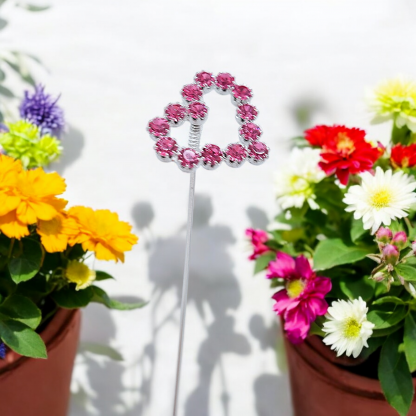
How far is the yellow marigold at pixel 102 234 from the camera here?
24.6 inches

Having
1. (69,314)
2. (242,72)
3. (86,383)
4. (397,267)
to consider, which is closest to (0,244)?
(69,314)

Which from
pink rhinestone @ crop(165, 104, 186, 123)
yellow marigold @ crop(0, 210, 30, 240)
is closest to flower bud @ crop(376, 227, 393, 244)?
pink rhinestone @ crop(165, 104, 186, 123)

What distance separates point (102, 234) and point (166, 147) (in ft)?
0.39

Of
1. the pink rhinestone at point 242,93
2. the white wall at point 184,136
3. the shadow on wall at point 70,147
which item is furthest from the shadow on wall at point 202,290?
the pink rhinestone at point 242,93

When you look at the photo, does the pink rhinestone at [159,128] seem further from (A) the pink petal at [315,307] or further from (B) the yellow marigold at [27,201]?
(A) the pink petal at [315,307]

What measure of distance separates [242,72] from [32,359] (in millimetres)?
555

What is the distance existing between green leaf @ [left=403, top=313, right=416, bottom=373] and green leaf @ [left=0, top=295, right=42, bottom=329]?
36 cm

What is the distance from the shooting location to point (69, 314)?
0.71m

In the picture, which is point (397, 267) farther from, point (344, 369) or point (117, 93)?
point (117, 93)

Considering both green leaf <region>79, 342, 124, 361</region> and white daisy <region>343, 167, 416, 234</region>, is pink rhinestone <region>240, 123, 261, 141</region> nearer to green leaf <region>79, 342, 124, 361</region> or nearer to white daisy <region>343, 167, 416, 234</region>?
white daisy <region>343, 167, 416, 234</region>

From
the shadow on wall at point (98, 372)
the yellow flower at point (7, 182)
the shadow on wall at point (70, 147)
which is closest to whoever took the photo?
the yellow flower at point (7, 182)

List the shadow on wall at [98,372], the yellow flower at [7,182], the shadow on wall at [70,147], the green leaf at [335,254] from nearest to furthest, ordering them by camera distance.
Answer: the yellow flower at [7,182], the green leaf at [335,254], the shadow on wall at [98,372], the shadow on wall at [70,147]

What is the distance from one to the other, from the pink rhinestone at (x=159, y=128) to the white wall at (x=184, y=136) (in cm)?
34

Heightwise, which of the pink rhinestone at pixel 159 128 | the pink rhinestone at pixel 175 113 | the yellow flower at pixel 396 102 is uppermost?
the yellow flower at pixel 396 102
